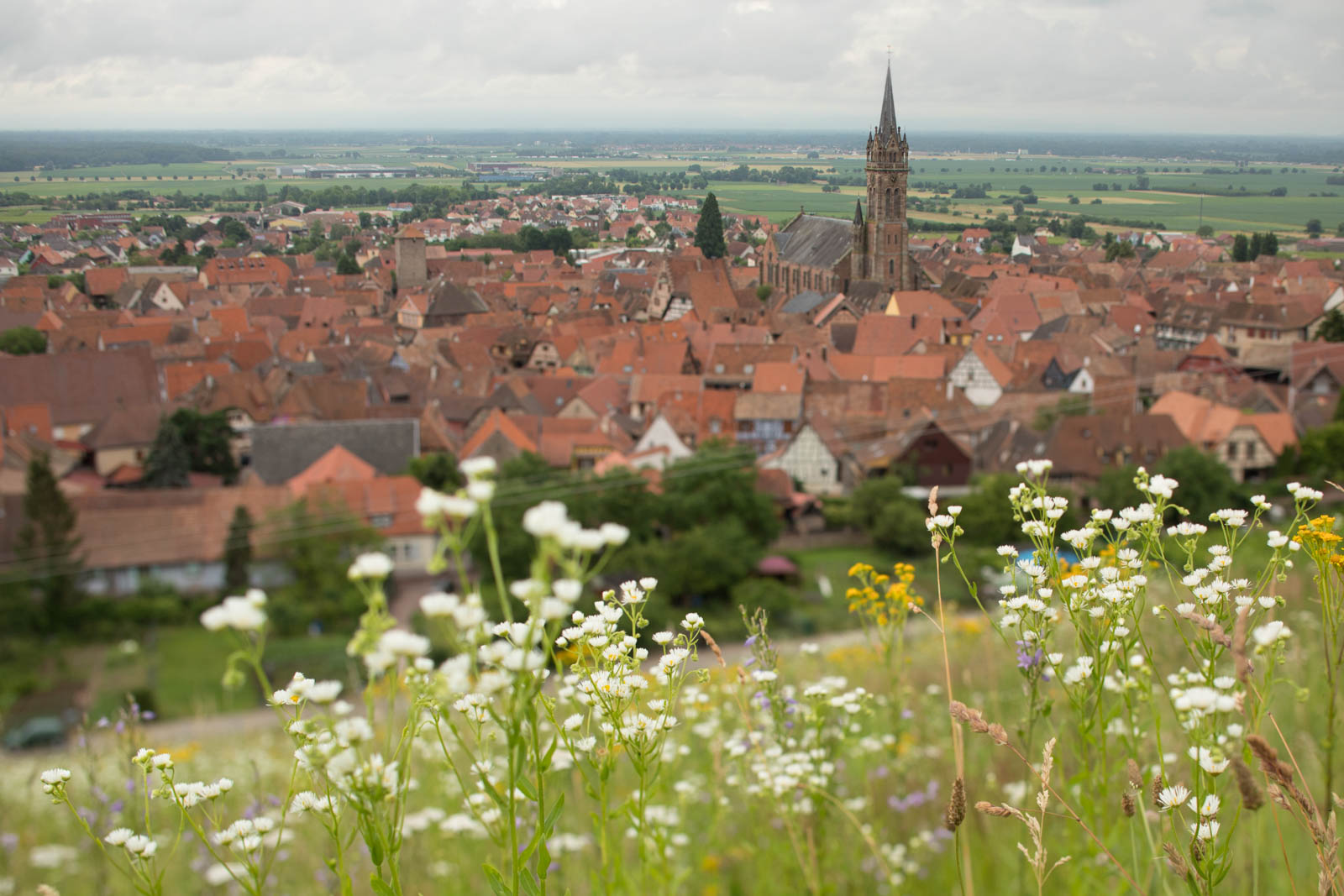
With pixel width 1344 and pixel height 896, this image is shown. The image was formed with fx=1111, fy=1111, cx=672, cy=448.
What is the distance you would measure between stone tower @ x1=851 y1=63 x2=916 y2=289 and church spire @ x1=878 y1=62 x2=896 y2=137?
101 mm

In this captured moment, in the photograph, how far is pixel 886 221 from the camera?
6162 centimetres

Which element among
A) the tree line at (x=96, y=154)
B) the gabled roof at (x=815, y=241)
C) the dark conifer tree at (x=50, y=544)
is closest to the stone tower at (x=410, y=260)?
the tree line at (x=96, y=154)

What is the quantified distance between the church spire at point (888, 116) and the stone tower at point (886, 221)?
10 centimetres

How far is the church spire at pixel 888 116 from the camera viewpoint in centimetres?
6316

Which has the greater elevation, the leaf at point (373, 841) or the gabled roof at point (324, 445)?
the leaf at point (373, 841)

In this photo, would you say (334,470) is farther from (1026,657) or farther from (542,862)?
(542,862)

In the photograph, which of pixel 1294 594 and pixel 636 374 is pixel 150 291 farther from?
pixel 1294 594

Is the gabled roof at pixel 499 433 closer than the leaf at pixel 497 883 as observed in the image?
No

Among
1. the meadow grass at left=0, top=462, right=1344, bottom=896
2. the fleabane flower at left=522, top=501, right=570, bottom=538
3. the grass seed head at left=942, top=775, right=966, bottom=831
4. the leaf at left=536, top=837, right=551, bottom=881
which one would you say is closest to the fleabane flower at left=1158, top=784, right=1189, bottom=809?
the meadow grass at left=0, top=462, right=1344, bottom=896

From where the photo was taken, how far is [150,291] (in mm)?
53969

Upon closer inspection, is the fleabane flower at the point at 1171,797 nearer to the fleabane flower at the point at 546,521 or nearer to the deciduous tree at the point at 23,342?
the fleabane flower at the point at 546,521

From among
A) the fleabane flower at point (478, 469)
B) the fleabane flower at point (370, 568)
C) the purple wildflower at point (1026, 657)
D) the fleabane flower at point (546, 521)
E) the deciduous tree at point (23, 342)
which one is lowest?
the deciduous tree at point (23, 342)

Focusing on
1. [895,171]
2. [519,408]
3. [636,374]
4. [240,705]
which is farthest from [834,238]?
[240,705]

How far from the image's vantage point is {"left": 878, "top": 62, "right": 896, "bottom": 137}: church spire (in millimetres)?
63156
